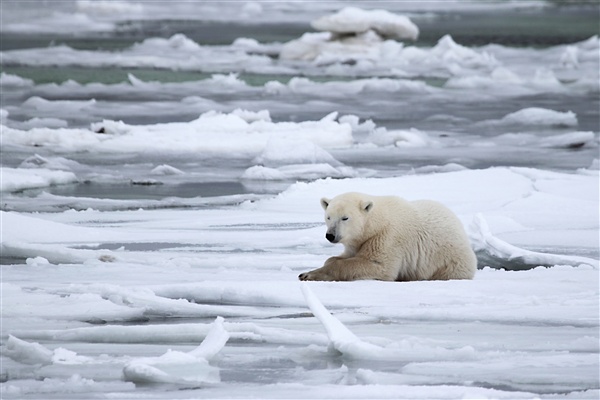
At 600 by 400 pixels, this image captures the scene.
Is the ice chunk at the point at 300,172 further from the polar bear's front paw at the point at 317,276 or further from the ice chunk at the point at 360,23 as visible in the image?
the ice chunk at the point at 360,23

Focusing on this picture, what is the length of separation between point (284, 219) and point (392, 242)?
215cm

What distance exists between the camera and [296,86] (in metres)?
14.6

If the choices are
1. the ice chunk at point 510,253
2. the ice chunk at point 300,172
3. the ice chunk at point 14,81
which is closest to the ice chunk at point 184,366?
the ice chunk at point 510,253

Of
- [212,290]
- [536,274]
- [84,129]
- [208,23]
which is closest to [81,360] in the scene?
[212,290]

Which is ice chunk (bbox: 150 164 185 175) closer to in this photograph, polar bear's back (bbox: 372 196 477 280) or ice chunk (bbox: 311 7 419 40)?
polar bear's back (bbox: 372 196 477 280)

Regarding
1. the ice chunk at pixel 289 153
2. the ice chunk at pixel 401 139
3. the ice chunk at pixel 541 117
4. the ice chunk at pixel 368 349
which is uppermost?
the ice chunk at pixel 541 117

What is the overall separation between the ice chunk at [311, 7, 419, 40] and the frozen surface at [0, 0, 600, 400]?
436mm

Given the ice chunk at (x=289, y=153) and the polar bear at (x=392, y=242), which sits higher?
the ice chunk at (x=289, y=153)

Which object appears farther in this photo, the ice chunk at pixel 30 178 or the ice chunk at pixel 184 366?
the ice chunk at pixel 30 178

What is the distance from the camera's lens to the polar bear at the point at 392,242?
4.14 metres

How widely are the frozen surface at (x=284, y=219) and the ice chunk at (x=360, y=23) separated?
436 millimetres

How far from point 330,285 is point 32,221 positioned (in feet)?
7.45

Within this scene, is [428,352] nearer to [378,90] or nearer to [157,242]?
[157,242]

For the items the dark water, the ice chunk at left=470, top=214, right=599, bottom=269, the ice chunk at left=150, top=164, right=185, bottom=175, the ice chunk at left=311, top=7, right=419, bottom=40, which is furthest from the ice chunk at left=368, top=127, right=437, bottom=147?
the ice chunk at left=311, top=7, right=419, bottom=40
